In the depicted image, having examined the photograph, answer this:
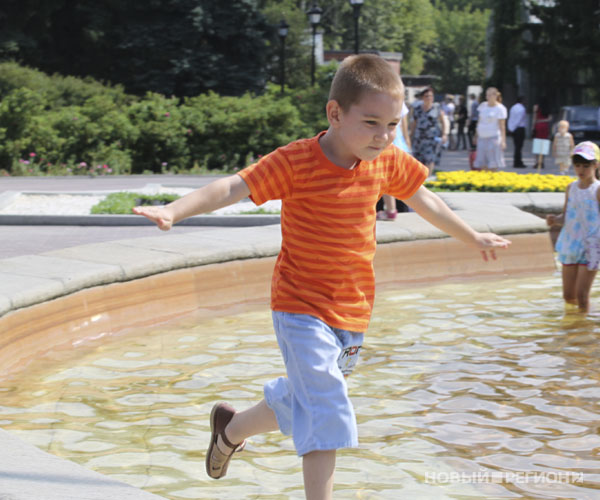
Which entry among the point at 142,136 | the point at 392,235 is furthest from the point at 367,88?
the point at 142,136

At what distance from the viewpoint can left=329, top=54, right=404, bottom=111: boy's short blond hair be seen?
10.3 feet

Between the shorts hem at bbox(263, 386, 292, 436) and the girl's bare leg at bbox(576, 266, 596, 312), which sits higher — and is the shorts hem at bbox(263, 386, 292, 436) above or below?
above

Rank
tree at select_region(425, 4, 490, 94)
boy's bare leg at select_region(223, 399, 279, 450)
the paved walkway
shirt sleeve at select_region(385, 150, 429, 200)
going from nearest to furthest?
boy's bare leg at select_region(223, 399, 279, 450), shirt sleeve at select_region(385, 150, 429, 200), the paved walkway, tree at select_region(425, 4, 490, 94)

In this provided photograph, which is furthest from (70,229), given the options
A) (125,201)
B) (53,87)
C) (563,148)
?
(53,87)

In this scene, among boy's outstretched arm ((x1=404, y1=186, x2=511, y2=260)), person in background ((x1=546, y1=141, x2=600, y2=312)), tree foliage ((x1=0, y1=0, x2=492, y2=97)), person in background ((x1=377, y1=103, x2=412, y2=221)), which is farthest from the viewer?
tree foliage ((x1=0, y1=0, x2=492, y2=97))

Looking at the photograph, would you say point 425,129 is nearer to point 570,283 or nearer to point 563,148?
point 570,283

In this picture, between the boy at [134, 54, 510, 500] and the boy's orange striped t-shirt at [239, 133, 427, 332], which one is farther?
the boy's orange striped t-shirt at [239, 133, 427, 332]

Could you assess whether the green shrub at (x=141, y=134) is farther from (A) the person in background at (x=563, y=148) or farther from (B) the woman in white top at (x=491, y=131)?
(A) the person in background at (x=563, y=148)

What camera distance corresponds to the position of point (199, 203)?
309cm

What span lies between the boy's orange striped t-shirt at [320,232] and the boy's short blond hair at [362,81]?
0.76ft

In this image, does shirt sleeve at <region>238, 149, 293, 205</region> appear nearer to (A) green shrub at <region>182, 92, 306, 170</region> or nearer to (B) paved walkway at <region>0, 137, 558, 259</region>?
(B) paved walkway at <region>0, 137, 558, 259</region>

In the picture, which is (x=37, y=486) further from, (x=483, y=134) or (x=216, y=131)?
(x=216, y=131)

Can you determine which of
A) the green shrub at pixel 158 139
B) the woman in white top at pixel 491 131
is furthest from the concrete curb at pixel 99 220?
the green shrub at pixel 158 139

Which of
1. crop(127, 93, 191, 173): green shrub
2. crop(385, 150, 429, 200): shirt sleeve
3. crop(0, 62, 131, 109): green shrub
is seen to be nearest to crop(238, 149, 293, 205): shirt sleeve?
crop(385, 150, 429, 200): shirt sleeve
